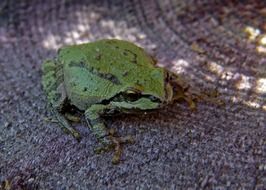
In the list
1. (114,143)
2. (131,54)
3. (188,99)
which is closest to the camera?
(114,143)

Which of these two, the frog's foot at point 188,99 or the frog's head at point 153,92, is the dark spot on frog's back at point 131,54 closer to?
the frog's head at point 153,92

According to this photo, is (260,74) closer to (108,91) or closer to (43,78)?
(108,91)

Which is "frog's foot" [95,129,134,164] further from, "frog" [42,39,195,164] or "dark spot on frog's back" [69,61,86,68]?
"dark spot on frog's back" [69,61,86,68]

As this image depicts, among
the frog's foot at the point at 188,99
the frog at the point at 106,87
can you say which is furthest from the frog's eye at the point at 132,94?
the frog's foot at the point at 188,99

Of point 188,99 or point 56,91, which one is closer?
point 188,99

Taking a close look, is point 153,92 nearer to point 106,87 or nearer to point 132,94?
point 132,94

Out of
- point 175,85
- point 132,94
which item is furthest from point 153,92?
point 175,85

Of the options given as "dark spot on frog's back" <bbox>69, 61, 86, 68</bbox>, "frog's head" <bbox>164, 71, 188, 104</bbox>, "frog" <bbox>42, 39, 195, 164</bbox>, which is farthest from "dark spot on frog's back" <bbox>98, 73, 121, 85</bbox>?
"frog's head" <bbox>164, 71, 188, 104</bbox>

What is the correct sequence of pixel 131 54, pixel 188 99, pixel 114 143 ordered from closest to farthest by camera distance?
pixel 114 143 < pixel 188 99 < pixel 131 54
